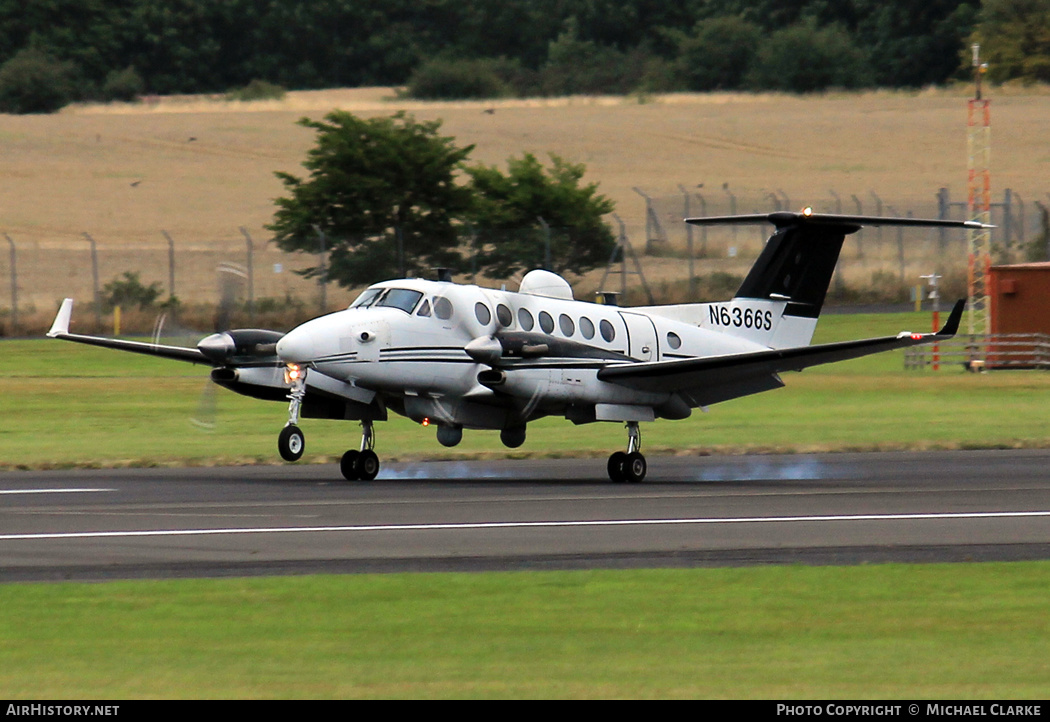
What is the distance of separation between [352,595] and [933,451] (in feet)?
54.4

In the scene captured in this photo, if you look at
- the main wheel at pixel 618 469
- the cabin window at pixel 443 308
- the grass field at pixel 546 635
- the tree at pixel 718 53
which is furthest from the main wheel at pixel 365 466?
the tree at pixel 718 53

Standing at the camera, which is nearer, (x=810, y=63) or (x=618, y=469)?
(x=618, y=469)

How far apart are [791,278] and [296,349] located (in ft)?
29.2

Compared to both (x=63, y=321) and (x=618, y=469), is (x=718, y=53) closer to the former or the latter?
(x=63, y=321)

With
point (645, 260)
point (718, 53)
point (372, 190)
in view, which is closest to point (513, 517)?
point (372, 190)

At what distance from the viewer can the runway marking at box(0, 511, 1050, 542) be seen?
16266mm

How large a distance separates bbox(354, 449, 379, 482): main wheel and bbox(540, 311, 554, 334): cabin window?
10.4 ft

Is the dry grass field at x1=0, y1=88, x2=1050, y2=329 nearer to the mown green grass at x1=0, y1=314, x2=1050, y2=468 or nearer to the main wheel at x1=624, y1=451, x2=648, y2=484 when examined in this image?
the mown green grass at x1=0, y1=314, x2=1050, y2=468

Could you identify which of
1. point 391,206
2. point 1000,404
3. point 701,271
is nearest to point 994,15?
point 701,271

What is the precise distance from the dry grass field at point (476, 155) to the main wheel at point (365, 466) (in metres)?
42.1

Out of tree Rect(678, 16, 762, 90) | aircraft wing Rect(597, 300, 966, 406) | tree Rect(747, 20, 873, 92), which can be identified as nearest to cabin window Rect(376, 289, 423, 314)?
aircraft wing Rect(597, 300, 966, 406)

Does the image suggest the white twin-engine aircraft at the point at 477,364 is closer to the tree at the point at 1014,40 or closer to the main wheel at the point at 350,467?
the main wheel at the point at 350,467

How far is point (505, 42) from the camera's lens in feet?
387

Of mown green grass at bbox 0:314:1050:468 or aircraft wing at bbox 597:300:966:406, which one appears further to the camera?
mown green grass at bbox 0:314:1050:468
